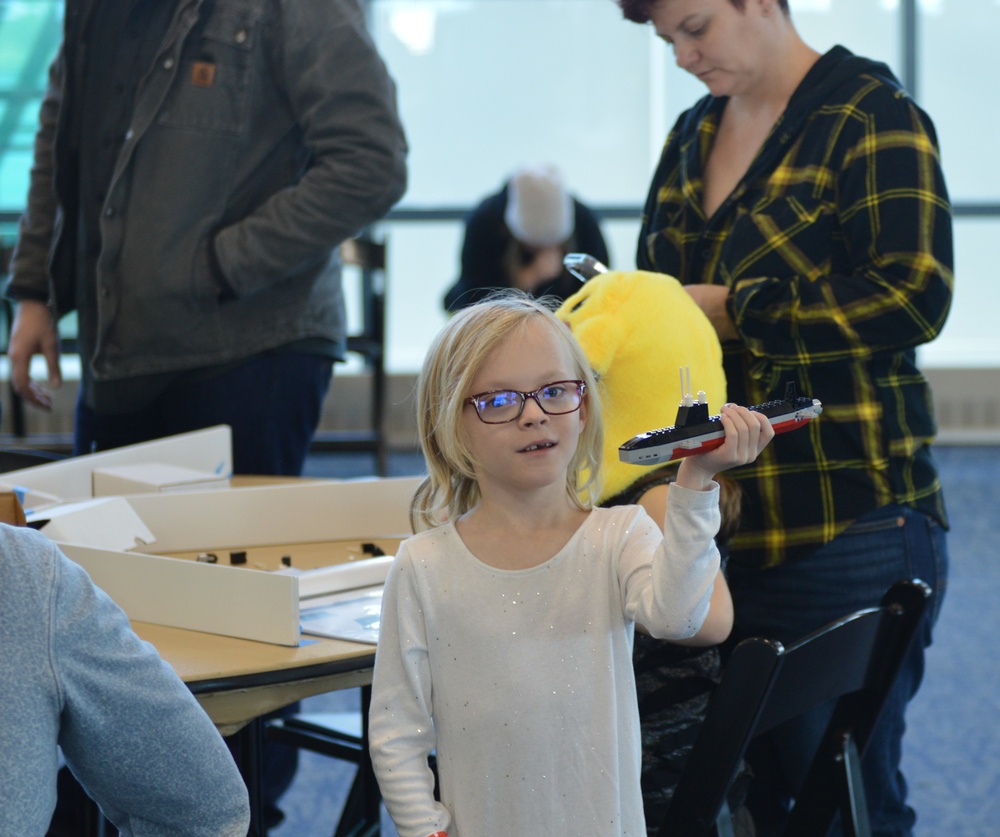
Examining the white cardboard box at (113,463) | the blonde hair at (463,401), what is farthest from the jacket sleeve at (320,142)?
the blonde hair at (463,401)

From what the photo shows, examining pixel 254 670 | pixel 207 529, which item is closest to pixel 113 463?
pixel 207 529

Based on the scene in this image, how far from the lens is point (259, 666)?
3.96 ft

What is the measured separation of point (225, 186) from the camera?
2068mm

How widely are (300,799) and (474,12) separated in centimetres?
446

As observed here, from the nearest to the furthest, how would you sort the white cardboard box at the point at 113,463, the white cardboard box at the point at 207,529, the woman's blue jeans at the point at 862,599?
the white cardboard box at the point at 207,529 < the woman's blue jeans at the point at 862,599 < the white cardboard box at the point at 113,463

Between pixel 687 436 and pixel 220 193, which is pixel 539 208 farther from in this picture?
pixel 687 436

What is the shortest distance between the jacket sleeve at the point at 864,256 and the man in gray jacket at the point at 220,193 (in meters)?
0.82

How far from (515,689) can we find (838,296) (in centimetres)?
70

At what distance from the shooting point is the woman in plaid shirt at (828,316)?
1.52 metres

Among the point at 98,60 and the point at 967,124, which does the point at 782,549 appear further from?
the point at 967,124

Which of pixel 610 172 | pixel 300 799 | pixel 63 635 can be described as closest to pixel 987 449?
pixel 610 172

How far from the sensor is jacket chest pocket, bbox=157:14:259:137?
6.68 ft

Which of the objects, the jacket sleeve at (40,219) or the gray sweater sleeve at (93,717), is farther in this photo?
the jacket sleeve at (40,219)

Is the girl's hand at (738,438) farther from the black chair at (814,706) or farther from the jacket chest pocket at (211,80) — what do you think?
the jacket chest pocket at (211,80)
